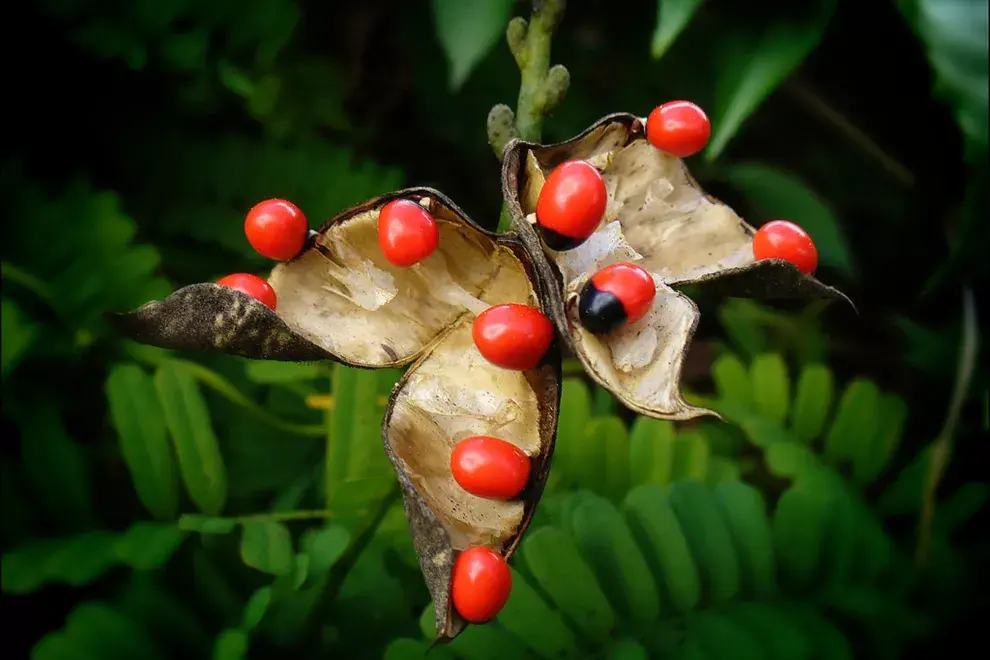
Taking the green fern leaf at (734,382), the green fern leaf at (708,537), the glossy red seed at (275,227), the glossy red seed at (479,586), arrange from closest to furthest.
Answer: the glossy red seed at (479,586), the glossy red seed at (275,227), the green fern leaf at (708,537), the green fern leaf at (734,382)

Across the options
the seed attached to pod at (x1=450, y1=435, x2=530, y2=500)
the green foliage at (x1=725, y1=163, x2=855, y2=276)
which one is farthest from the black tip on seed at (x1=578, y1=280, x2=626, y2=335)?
the green foliage at (x1=725, y1=163, x2=855, y2=276)

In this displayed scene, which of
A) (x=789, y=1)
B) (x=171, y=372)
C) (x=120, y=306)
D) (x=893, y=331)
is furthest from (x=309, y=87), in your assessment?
(x=893, y=331)

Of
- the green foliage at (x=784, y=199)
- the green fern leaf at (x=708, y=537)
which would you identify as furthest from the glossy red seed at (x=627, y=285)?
the green foliage at (x=784, y=199)

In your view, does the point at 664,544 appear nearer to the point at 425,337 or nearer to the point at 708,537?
the point at 708,537

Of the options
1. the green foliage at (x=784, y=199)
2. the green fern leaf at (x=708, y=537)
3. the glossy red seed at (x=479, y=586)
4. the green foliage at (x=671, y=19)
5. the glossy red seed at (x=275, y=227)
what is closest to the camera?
the glossy red seed at (x=479, y=586)

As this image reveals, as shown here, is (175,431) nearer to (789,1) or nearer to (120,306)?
(120,306)

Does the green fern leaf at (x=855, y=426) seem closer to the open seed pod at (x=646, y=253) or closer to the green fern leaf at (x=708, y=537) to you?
the green fern leaf at (x=708, y=537)

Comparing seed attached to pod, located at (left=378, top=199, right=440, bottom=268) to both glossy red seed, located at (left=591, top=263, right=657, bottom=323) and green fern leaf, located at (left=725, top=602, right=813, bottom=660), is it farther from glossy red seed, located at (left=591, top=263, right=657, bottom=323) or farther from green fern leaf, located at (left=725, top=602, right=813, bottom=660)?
green fern leaf, located at (left=725, top=602, right=813, bottom=660)

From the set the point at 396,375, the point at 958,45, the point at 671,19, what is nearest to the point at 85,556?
the point at 396,375
